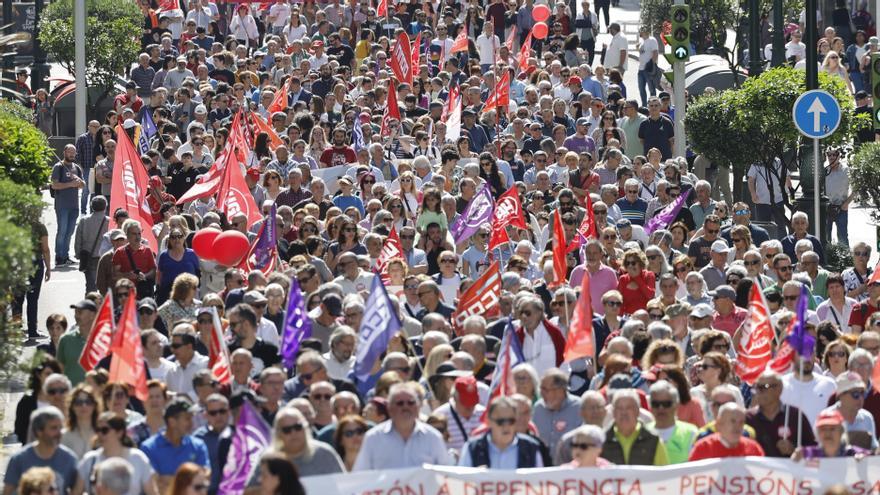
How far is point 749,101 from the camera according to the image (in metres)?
24.9

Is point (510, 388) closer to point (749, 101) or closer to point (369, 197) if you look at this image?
point (369, 197)

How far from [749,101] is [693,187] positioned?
8.16 ft

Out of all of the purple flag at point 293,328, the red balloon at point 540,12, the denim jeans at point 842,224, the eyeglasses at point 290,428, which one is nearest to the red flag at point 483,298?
the purple flag at point 293,328

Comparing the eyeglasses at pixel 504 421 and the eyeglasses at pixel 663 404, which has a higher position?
the eyeglasses at pixel 663 404

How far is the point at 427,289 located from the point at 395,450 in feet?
15.9

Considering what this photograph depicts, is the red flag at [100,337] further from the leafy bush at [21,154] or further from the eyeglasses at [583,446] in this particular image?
the leafy bush at [21,154]

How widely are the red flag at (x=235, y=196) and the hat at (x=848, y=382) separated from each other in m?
9.14

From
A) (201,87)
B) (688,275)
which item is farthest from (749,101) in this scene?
(201,87)

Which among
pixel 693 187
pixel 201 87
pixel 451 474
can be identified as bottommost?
pixel 451 474

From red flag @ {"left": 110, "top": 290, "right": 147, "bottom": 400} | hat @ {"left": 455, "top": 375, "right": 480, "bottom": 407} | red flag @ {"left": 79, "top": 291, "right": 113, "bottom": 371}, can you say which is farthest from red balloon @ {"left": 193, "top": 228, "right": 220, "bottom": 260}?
hat @ {"left": 455, "top": 375, "right": 480, "bottom": 407}

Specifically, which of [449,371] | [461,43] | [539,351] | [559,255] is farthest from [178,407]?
[461,43]

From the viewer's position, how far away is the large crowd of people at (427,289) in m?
12.3

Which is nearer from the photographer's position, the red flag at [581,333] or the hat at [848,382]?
Answer: the hat at [848,382]

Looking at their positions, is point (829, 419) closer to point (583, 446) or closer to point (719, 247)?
point (583, 446)
